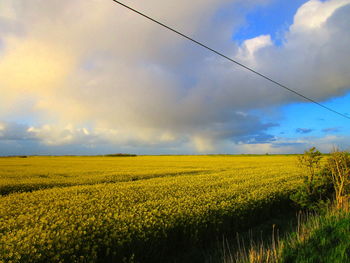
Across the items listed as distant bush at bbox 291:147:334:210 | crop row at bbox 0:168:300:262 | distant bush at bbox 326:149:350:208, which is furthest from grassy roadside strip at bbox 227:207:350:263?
distant bush at bbox 326:149:350:208

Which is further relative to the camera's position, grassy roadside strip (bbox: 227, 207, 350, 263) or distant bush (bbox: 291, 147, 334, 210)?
distant bush (bbox: 291, 147, 334, 210)

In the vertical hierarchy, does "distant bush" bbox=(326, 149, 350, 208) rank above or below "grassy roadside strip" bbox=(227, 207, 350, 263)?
above

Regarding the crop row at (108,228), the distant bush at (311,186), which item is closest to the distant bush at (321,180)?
the distant bush at (311,186)

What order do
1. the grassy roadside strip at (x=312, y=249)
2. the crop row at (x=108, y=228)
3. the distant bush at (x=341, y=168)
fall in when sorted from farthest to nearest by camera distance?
the distant bush at (x=341, y=168), the grassy roadside strip at (x=312, y=249), the crop row at (x=108, y=228)

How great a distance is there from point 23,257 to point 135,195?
6905mm

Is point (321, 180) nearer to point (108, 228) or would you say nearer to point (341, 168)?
point (341, 168)

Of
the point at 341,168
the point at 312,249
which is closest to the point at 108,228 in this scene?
the point at 312,249

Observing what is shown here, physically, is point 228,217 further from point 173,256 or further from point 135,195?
point 135,195

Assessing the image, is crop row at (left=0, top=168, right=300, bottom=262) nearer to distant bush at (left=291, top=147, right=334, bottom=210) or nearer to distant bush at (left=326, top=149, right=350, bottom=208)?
distant bush at (left=291, top=147, right=334, bottom=210)

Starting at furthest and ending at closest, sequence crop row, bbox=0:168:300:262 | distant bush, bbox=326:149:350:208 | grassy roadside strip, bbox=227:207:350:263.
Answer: distant bush, bbox=326:149:350:208 < grassy roadside strip, bbox=227:207:350:263 < crop row, bbox=0:168:300:262

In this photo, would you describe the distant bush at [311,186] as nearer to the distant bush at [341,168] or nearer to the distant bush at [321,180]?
the distant bush at [321,180]

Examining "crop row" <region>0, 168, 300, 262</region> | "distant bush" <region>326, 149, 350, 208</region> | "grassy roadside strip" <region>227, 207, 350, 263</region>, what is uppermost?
"distant bush" <region>326, 149, 350, 208</region>

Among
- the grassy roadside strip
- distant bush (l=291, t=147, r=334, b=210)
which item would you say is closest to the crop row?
the grassy roadside strip

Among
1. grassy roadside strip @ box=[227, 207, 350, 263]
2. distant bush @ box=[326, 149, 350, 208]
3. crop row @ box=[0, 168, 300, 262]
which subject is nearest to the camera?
crop row @ box=[0, 168, 300, 262]
